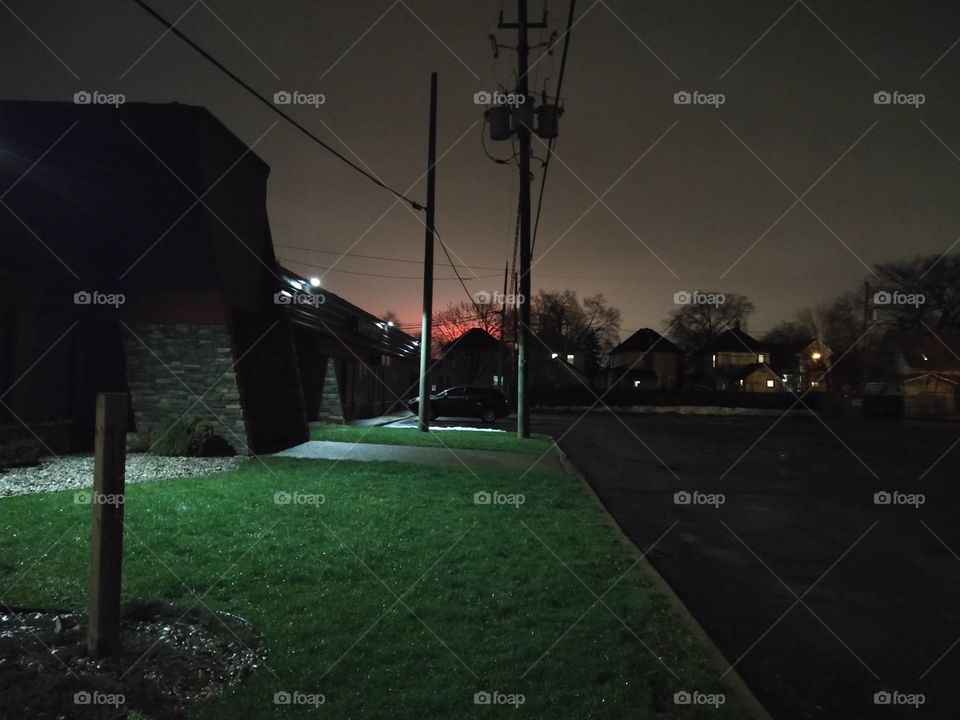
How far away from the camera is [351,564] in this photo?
6238mm

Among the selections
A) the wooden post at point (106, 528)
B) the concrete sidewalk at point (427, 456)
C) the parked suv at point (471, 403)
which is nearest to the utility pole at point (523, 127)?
the concrete sidewalk at point (427, 456)

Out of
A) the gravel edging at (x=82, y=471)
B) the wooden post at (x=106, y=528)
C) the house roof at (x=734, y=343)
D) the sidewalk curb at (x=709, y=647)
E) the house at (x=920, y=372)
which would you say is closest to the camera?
the sidewalk curb at (x=709, y=647)

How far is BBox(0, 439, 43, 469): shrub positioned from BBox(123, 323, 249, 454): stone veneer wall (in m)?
2.72

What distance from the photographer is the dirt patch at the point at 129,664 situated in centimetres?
356

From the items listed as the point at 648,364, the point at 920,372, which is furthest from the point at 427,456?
the point at 648,364

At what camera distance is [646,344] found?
9144cm

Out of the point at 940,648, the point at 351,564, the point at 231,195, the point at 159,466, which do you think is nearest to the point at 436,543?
the point at 351,564

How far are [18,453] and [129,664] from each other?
812 centimetres

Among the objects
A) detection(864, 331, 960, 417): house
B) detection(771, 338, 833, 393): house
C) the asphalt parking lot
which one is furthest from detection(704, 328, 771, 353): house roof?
the asphalt parking lot

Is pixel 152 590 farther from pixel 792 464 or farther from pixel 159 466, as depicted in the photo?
pixel 792 464

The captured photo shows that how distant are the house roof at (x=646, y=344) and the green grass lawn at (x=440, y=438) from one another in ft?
212

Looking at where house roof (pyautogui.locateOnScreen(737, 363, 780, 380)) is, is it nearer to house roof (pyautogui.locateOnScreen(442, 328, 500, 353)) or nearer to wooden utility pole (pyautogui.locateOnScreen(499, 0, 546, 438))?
house roof (pyautogui.locateOnScreen(442, 328, 500, 353))

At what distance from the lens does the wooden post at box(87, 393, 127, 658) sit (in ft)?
13.3

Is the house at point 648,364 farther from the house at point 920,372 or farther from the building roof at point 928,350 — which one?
the building roof at point 928,350
